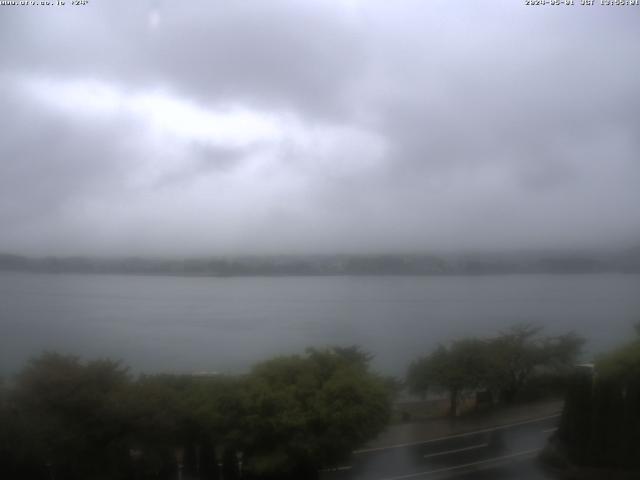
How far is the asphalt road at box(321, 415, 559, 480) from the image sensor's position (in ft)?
32.2

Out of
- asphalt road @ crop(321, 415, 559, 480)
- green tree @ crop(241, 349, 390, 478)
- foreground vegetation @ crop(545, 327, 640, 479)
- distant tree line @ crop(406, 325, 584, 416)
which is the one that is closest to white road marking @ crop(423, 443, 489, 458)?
asphalt road @ crop(321, 415, 559, 480)

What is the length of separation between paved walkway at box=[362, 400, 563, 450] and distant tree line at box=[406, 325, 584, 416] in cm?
35

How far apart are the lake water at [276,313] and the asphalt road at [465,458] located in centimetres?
209

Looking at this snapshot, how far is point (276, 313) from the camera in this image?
14.0 meters

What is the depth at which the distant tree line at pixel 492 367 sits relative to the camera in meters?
12.1

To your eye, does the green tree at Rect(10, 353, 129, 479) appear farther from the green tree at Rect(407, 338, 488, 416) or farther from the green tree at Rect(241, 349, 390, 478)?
the green tree at Rect(407, 338, 488, 416)

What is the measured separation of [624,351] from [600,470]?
2554 mm

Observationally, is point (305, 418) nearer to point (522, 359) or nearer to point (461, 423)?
point (461, 423)

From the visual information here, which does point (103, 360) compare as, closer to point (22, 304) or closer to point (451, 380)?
point (22, 304)

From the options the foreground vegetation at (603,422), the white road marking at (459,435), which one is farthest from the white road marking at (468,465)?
the white road marking at (459,435)

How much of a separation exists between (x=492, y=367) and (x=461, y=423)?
1.46 meters

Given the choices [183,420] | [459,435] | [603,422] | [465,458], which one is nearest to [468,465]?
[465,458]

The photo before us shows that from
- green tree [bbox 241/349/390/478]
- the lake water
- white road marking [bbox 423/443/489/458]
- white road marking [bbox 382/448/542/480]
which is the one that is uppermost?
the lake water

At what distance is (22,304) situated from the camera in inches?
508
